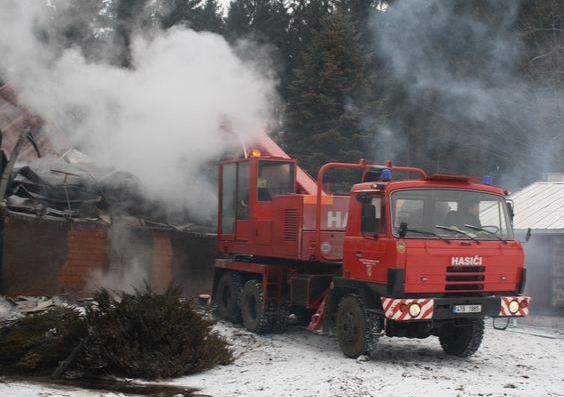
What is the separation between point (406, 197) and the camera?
34.9 feet

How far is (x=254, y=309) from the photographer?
14.1 m

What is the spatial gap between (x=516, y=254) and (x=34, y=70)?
466 inches

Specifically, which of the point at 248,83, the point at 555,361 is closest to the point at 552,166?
the point at 248,83

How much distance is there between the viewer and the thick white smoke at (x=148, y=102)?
688 inches

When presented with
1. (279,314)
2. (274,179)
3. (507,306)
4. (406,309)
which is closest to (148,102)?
(274,179)

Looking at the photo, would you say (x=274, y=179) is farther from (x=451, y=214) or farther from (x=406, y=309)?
(x=406, y=309)

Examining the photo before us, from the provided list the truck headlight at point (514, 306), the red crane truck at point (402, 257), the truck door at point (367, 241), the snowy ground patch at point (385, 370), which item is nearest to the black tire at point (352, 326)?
the red crane truck at point (402, 257)

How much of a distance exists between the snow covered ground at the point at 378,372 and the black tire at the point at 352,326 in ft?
0.67

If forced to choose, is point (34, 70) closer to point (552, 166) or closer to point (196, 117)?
point (196, 117)

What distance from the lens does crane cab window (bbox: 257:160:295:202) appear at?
46.4 ft

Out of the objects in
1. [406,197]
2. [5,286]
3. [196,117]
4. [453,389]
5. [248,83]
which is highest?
[248,83]

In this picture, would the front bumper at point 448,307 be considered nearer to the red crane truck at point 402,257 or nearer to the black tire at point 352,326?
the red crane truck at point 402,257

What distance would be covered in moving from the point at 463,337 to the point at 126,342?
5244 millimetres

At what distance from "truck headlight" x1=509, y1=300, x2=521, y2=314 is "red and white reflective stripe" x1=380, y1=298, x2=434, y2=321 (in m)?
1.40
